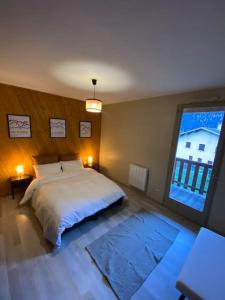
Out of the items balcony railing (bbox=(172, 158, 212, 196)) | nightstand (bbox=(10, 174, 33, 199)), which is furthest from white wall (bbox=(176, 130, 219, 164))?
nightstand (bbox=(10, 174, 33, 199))

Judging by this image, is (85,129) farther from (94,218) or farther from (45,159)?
(94,218)

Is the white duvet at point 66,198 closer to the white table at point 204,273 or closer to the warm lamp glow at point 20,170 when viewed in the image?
the warm lamp glow at point 20,170

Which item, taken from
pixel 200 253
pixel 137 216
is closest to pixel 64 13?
pixel 200 253

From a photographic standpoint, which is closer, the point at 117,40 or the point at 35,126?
the point at 117,40

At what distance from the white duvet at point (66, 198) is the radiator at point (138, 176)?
85cm

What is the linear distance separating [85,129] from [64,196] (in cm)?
235

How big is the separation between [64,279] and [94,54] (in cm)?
245

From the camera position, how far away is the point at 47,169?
3.00m

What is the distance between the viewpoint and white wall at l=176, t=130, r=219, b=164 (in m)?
2.36

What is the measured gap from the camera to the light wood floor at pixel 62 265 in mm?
1377

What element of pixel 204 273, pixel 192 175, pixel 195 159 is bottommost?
pixel 204 273

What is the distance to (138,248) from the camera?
1.93m

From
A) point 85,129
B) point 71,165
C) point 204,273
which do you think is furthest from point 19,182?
point 204,273

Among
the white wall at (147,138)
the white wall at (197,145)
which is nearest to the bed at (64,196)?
the white wall at (147,138)
